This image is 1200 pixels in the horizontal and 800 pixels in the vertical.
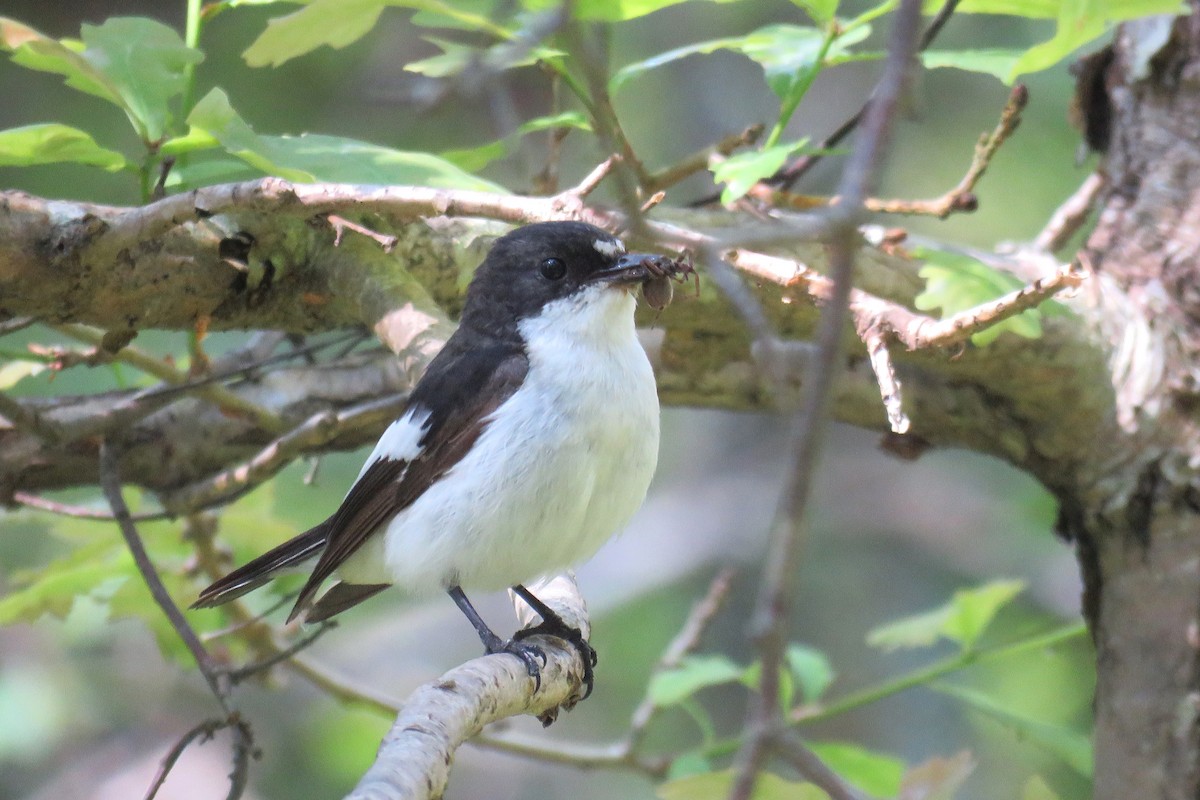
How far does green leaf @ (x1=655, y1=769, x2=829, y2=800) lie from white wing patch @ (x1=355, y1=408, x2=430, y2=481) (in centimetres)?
99

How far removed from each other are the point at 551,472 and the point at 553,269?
0.56 metres

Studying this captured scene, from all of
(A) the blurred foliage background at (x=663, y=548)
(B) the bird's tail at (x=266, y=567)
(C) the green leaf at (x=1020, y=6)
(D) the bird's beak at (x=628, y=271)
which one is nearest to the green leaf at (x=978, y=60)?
(C) the green leaf at (x=1020, y=6)

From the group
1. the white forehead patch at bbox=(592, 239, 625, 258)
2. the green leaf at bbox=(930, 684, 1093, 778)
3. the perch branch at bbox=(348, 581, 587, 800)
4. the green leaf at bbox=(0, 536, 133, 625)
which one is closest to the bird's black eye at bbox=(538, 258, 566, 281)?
the white forehead patch at bbox=(592, 239, 625, 258)

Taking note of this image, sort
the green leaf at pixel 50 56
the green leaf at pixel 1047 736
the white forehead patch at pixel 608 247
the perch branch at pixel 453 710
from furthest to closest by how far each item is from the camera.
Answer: the green leaf at pixel 1047 736 → the white forehead patch at pixel 608 247 → the green leaf at pixel 50 56 → the perch branch at pixel 453 710

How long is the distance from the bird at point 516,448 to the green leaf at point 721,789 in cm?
33

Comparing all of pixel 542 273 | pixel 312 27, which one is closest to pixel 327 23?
pixel 312 27

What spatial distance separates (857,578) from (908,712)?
0.77 m

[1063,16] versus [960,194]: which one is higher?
[1063,16]

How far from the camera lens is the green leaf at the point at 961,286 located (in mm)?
2484

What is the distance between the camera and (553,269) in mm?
2869

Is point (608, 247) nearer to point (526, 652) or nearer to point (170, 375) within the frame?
point (526, 652)

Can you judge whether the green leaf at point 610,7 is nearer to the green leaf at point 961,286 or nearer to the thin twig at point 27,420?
the green leaf at point 961,286

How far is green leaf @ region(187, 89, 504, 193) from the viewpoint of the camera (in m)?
2.23

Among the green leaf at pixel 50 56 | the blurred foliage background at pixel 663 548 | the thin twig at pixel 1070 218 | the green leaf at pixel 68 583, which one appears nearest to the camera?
the green leaf at pixel 50 56
